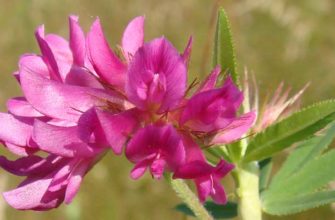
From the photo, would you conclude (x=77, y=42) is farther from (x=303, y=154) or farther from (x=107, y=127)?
(x=303, y=154)

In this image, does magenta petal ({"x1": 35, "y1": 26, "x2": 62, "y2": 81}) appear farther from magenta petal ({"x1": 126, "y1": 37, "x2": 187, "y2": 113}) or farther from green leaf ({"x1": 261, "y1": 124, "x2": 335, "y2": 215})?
green leaf ({"x1": 261, "y1": 124, "x2": 335, "y2": 215})

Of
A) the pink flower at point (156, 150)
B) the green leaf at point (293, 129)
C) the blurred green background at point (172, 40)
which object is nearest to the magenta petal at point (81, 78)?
the pink flower at point (156, 150)

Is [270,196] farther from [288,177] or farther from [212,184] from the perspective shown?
[212,184]

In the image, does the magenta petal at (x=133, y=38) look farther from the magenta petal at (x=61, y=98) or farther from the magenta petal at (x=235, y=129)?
the magenta petal at (x=235, y=129)

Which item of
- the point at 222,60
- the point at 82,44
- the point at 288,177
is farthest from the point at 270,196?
the point at 82,44

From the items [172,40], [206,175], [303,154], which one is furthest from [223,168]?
[172,40]

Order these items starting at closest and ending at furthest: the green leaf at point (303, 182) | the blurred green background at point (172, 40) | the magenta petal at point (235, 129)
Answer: the magenta petal at point (235, 129) → the green leaf at point (303, 182) → the blurred green background at point (172, 40)

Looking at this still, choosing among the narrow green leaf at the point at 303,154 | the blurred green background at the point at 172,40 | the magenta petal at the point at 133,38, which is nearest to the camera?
the magenta petal at the point at 133,38
